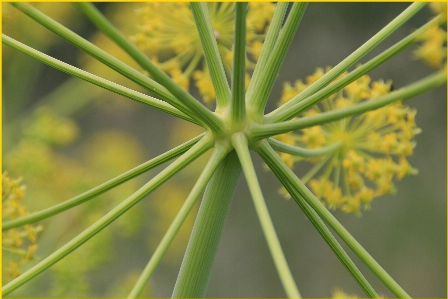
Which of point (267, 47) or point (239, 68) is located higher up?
point (267, 47)

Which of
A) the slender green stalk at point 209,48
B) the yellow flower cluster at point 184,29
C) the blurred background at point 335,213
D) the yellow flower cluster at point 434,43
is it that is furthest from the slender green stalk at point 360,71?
the blurred background at point 335,213

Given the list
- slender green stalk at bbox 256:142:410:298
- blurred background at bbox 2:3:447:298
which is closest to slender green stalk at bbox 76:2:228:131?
slender green stalk at bbox 256:142:410:298

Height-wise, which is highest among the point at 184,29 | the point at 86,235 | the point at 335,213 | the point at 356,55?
the point at 335,213

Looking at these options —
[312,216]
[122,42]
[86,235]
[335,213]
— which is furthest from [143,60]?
[335,213]

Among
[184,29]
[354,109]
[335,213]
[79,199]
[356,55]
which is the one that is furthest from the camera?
[335,213]

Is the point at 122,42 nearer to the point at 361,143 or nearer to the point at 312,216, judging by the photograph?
the point at 312,216

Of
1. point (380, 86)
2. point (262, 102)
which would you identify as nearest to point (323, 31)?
point (380, 86)

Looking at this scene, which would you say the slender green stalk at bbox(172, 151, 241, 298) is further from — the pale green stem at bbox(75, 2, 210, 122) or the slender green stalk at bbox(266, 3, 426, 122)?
the pale green stem at bbox(75, 2, 210, 122)
